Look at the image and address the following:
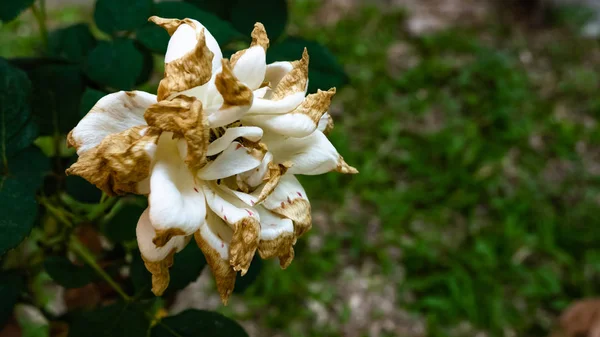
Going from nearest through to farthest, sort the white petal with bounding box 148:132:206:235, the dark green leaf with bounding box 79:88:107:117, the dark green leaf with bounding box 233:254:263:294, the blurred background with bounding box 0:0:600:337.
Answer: the white petal with bounding box 148:132:206:235 → the dark green leaf with bounding box 79:88:107:117 → the dark green leaf with bounding box 233:254:263:294 → the blurred background with bounding box 0:0:600:337

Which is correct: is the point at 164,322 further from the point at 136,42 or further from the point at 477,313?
the point at 477,313

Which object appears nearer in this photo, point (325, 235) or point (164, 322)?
point (164, 322)

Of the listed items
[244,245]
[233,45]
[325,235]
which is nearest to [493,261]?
[325,235]

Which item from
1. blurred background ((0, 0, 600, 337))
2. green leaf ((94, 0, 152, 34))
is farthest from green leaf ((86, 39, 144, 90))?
blurred background ((0, 0, 600, 337))

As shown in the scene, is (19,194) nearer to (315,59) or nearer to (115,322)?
(115,322)

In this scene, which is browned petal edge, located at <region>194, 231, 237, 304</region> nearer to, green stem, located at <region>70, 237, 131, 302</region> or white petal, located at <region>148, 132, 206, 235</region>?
white petal, located at <region>148, 132, 206, 235</region>

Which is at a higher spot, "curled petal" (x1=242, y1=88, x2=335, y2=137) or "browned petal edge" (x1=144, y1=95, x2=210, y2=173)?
"browned petal edge" (x1=144, y1=95, x2=210, y2=173)

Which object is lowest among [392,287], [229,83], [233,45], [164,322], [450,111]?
[392,287]
